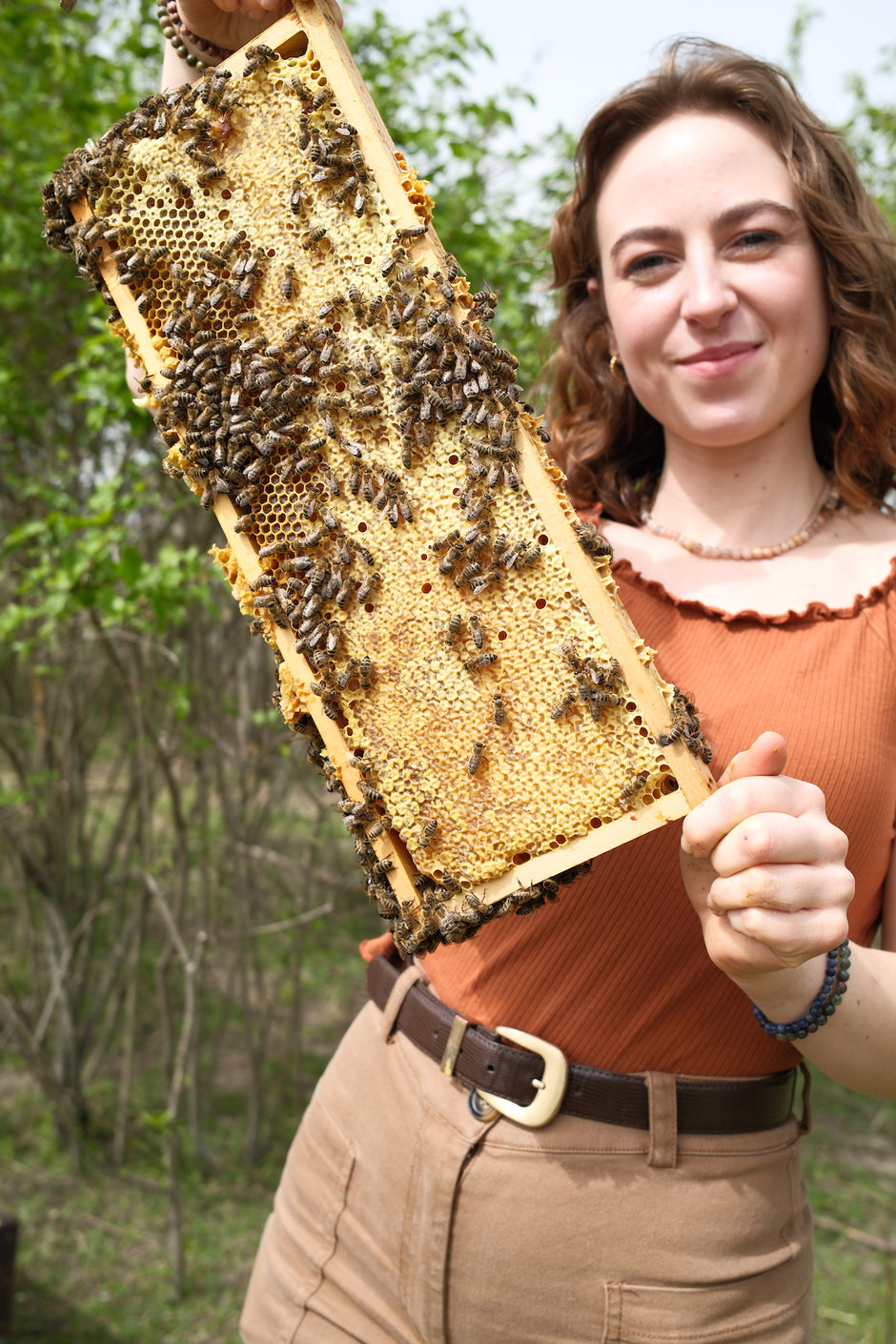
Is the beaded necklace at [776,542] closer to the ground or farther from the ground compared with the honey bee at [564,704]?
farther from the ground

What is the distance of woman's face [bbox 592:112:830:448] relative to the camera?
2.04 m

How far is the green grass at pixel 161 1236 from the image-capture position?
462 centimetres

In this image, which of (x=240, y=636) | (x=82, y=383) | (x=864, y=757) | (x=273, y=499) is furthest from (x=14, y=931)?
(x=864, y=757)

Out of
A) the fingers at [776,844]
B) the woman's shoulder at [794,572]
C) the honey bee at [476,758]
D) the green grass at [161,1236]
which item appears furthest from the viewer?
the green grass at [161,1236]

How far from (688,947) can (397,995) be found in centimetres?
67

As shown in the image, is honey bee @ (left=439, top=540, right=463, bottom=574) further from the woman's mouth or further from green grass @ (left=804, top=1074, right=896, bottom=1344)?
green grass @ (left=804, top=1074, right=896, bottom=1344)

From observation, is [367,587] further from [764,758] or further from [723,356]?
[723,356]

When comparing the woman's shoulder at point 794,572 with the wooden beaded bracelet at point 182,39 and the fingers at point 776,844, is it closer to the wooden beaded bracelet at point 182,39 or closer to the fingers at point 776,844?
the fingers at point 776,844

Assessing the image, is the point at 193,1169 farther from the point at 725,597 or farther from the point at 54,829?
the point at 725,597

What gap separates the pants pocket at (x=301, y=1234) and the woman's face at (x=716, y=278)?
5.99 feet

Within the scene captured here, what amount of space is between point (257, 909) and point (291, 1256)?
395cm

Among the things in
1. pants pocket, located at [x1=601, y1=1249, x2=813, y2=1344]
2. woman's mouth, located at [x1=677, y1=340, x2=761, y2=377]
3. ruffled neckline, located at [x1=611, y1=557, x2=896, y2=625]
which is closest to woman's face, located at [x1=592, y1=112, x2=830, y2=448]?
woman's mouth, located at [x1=677, y1=340, x2=761, y2=377]

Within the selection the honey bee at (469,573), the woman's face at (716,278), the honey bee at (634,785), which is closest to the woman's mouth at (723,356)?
the woman's face at (716,278)

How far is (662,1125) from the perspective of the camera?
1.89 meters
